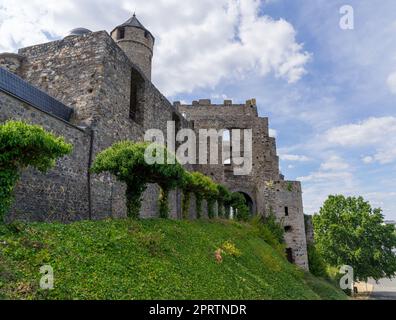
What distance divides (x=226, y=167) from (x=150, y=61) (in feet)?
38.6

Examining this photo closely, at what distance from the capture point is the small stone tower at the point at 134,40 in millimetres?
22312

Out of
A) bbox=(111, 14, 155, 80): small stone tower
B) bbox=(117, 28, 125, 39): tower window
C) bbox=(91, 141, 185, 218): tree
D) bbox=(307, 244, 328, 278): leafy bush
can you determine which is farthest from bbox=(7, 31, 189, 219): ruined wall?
bbox=(307, 244, 328, 278): leafy bush

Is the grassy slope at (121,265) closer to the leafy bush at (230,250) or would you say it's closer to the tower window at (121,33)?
the leafy bush at (230,250)

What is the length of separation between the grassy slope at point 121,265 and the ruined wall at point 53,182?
6.32ft

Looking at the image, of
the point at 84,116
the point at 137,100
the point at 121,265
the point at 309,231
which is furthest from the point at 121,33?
the point at 309,231

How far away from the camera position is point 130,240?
7.20 metres

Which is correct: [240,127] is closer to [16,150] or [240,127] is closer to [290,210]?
[290,210]

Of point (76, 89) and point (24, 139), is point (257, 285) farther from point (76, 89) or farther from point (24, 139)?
point (76, 89)

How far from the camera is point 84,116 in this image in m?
11.8

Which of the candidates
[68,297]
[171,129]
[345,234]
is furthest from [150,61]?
[345,234]

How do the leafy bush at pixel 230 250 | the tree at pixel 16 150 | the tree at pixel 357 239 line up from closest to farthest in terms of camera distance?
1. the tree at pixel 16 150
2. the leafy bush at pixel 230 250
3. the tree at pixel 357 239

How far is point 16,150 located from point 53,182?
3407mm

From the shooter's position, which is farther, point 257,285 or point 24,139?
point 257,285

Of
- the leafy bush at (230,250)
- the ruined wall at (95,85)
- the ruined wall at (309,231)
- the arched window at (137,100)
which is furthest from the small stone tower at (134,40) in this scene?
the ruined wall at (309,231)
